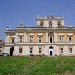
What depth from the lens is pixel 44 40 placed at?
65750 mm

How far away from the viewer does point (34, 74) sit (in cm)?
2100

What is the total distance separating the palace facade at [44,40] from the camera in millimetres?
65000

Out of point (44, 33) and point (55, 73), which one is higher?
point (44, 33)

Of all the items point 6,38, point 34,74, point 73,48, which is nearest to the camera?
point 34,74

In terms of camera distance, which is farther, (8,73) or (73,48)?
(73,48)

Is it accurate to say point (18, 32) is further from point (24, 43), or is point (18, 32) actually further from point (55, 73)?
point (55, 73)

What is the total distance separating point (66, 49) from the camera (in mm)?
65125

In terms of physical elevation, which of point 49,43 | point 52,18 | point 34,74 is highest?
point 52,18

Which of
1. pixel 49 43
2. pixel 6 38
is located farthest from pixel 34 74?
pixel 6 38

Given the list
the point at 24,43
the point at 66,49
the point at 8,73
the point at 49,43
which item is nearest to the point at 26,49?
the point at 24,43

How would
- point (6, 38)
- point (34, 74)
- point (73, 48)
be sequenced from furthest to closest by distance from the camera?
point (6, 38)
point (73, 48)
point (34, 74)

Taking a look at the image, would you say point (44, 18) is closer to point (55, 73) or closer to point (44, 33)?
point (44, 33)

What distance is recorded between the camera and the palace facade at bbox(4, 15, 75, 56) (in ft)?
213

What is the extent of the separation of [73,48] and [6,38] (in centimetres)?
1991
